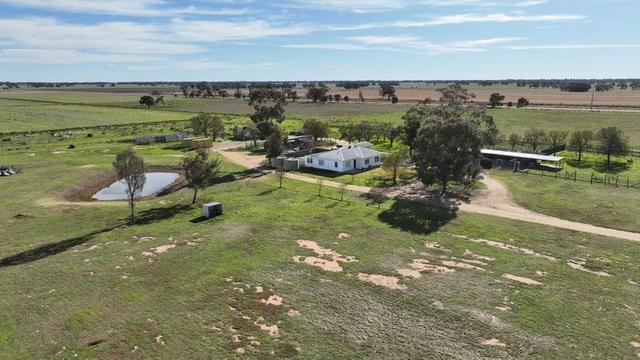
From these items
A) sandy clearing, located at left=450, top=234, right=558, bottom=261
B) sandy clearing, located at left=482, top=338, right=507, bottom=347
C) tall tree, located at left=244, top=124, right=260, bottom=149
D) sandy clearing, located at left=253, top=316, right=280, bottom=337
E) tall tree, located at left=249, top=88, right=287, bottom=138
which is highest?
tall tree, located at left=249, top=88, right=287, bottom=138

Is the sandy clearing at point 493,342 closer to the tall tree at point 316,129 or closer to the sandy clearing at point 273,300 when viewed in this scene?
the sandy clearing at point 273,300

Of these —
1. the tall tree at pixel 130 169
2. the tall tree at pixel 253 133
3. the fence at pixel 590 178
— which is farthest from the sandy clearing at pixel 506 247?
the tall tree at pixel 253 133

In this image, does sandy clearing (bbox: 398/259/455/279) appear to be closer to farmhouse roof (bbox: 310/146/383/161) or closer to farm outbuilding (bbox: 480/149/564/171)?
farmhouse roof (bbox: 310/146/383/161)

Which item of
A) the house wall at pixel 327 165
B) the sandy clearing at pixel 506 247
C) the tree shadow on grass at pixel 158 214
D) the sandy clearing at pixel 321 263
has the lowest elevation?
the sandy clearing at pixel 321 263

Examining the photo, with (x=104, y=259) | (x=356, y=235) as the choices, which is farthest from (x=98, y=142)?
(x=356, y=235)

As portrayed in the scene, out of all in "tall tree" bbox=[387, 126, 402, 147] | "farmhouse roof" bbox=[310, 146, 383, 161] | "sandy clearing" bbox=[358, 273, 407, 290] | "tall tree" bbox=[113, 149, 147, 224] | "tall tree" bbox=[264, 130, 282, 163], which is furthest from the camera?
"tall tree" bbox=[387, 126, 402, 147]

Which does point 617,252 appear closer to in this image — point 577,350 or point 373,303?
point 577,350

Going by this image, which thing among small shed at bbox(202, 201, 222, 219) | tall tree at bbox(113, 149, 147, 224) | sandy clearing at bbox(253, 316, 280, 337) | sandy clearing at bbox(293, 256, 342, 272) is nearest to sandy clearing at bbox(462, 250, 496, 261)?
sandy clearing at bbox(293, 256, 342, 272)
